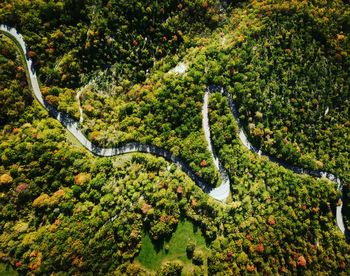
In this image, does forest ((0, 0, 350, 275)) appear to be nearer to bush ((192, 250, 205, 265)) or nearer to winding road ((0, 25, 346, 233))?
bush ((192, 250, 205, 265))

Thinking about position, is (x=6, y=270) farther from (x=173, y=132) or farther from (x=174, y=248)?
(x=173, y=132)

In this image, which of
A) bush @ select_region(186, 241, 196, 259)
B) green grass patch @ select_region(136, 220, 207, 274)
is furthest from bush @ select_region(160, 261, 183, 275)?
bush @ select_region(186, 241, 196, 259)

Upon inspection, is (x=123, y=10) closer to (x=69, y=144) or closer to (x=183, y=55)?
(x=183, y=55)

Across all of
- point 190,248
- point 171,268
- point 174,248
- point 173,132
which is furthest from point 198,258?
point 173,132

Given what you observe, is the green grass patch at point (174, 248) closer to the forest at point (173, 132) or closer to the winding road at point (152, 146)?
the forest at point (173, 132)

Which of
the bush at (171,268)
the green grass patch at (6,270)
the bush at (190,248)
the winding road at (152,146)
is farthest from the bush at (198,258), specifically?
the green grass patch at (6,270)

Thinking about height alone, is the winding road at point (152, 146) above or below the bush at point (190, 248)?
above
